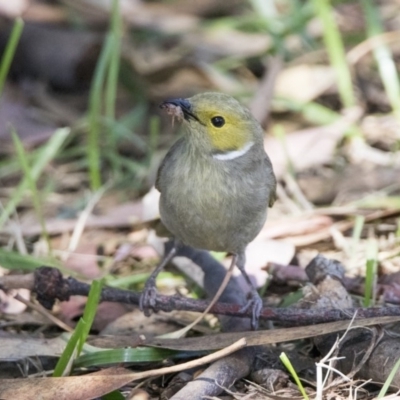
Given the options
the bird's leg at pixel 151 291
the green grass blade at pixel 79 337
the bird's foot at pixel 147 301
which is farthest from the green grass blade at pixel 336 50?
the green grass blade at pixel 79 337

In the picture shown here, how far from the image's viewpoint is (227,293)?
4.15 meters

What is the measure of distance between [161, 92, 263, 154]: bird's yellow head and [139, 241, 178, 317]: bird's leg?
689mm

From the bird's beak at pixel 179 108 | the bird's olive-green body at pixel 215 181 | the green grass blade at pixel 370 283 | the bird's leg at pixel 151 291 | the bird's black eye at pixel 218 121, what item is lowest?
the bird's leg at pixel 151 291

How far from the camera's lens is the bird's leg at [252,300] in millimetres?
3743

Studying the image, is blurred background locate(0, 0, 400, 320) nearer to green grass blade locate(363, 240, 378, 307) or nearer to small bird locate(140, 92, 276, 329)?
green grass blade locate(363, 240, 378, 307)

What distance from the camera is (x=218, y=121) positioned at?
3971 millimetres

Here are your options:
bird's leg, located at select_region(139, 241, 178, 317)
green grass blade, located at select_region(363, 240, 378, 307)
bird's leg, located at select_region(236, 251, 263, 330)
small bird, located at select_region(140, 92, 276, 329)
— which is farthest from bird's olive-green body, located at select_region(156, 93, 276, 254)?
green grass blade, located at select_region(363, 240, 378, 307)

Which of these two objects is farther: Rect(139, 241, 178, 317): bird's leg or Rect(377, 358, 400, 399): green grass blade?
Rect(139, 241, 178, 317): bird's leg

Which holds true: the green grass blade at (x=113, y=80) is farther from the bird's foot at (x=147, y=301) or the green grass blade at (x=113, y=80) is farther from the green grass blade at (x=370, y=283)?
the green grass blade at (x=370, y=283)

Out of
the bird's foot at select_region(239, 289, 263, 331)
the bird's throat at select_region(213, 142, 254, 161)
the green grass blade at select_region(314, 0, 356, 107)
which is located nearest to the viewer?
the bird's foot at select_region(239, 289, 263, 331)

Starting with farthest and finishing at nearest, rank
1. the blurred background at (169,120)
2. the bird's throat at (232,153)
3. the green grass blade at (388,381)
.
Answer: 1. the blurred background at (169,120)
2. the bird's throat at (232,153)
3. the green grass blade at (388,381)

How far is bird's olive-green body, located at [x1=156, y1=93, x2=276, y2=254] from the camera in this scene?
3928 millimetres

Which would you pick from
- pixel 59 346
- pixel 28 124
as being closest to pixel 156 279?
pixel 59 346

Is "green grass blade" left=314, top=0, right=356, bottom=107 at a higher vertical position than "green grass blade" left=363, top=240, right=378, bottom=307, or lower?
higher
